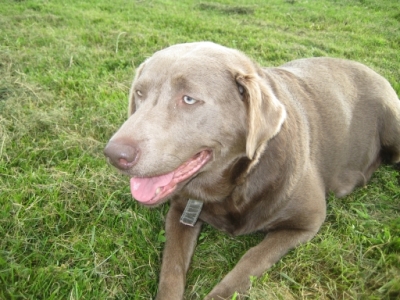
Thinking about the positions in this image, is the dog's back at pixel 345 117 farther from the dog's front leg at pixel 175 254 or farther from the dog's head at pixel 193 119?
the dog's front leg at pixel 175 254

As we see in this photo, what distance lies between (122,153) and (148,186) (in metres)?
0.40

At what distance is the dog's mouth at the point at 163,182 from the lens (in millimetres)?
2255

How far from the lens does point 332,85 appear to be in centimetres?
325

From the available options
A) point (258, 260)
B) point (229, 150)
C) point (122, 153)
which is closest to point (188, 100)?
point (229, 150)

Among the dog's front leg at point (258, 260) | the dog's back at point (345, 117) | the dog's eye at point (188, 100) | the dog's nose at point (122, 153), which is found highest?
the dog's eye at point (188, 100)

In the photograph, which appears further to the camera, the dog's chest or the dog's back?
the dog's back

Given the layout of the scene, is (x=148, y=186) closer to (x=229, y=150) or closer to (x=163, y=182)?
(x=163, y=182)

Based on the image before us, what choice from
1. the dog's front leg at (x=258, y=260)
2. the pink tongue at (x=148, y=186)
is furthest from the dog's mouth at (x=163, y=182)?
the dog's front leg at (x=258, y=260)

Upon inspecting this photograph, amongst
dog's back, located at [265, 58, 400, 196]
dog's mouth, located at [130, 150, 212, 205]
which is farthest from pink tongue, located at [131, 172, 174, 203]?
dog's back, located at [265, 58, 400, 196]

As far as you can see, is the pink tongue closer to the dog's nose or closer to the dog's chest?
the dog's nose

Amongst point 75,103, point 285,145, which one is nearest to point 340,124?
point 285,145

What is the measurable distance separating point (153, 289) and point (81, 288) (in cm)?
42

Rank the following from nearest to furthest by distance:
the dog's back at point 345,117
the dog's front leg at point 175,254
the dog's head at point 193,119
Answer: the dog's head at point 193,119
the dog's front leg at point 175,254
the dog's back at point 345,117

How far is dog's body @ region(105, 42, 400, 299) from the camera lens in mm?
2158
